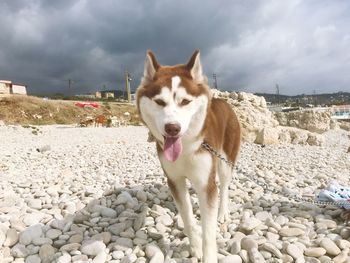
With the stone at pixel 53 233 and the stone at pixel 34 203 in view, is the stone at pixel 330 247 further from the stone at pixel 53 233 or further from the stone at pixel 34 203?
the stone at pixel 34 203

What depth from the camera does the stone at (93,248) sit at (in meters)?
3.77

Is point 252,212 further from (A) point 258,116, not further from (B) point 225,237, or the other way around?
(A) point 258,116

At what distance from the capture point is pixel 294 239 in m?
3.80

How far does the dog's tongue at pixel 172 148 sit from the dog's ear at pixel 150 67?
0.71 meters

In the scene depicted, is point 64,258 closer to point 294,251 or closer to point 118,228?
point 118,228

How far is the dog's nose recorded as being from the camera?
2990 millimetres

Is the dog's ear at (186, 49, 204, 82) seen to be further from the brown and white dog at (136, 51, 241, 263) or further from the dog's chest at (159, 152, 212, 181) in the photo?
the dog's chest at (159, 152, 212, 181)

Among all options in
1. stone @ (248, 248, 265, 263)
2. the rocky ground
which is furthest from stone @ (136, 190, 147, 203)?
stone @ (248, 248, 265, 263)

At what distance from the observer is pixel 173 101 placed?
3.17 meters

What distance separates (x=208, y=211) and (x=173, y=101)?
1192 mm

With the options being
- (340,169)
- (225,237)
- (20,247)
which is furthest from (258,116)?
(20,247)

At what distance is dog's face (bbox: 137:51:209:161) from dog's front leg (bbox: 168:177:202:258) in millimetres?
664

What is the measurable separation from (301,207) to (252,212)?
72 centimetres

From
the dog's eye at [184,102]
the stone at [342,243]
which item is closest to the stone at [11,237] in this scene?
the dog's eye at [184,102]
